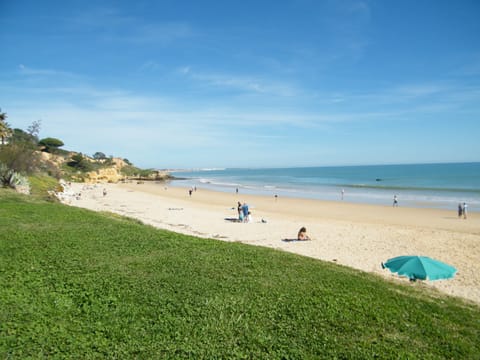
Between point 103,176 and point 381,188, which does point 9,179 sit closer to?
point 381,188

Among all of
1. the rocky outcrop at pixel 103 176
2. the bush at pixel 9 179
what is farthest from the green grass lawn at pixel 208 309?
the rocky outcrop at pixel 103 176

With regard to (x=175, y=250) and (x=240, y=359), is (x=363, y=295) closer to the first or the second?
(x=240, y=359)

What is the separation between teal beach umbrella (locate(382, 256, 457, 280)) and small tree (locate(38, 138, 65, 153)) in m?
88.8

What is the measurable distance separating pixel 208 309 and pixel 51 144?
90721 mm

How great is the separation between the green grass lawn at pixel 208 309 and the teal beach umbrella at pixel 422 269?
0.77 m

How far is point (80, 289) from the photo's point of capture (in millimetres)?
6973

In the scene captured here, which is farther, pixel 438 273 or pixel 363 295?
pixel 438 273

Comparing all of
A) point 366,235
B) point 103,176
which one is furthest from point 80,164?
point 366,235

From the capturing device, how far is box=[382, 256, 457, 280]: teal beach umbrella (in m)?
8.46

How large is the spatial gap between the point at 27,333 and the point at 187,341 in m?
2.75

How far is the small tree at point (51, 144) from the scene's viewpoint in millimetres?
79875

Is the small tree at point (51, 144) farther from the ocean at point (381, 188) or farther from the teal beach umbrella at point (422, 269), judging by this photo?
the teal beach umbrella at point (422, 269)

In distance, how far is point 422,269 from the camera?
339 inches

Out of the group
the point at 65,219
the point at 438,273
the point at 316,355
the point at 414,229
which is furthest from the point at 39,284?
the point at 414,229
